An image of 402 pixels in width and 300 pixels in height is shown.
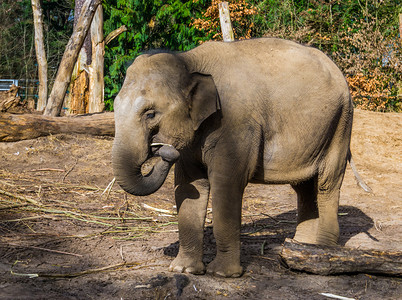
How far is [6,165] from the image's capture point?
8406 millimetres

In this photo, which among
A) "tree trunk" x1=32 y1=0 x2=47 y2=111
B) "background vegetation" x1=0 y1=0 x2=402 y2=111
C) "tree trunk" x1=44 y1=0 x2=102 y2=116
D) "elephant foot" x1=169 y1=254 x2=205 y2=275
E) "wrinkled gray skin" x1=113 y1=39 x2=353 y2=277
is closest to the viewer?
"wrinkled gray skin" x1=113 y1=39 x2=353 y2=277

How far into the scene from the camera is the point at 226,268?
167 inches

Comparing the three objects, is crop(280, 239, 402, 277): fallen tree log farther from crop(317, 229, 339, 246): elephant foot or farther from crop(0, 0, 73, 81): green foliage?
crop(0, 0, 73, 81): green foliage

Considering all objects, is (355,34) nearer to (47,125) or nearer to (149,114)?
(47,125)

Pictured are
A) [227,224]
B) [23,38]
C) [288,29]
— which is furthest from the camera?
[23,38]

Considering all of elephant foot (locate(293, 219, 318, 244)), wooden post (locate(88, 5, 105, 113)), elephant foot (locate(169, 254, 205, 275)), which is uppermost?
wooden post (locate(88, 5, 105, 113))

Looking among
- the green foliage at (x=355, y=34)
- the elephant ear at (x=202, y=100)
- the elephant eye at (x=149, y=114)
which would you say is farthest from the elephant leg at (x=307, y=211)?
the green foliage at (x=355, y=34)

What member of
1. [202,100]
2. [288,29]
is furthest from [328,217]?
[288,29]

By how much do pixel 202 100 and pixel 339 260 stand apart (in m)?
1.70

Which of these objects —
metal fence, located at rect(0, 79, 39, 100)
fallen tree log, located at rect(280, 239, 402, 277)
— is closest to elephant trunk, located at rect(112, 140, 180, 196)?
fallen tree log, located at rect(280, 239, 402, 277)

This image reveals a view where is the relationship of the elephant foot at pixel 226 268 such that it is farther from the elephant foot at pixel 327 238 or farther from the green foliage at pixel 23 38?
the green foliage at pixel 23 38

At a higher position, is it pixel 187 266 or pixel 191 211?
pixel 191 211

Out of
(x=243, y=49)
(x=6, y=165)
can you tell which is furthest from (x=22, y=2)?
(x=243, y=49)

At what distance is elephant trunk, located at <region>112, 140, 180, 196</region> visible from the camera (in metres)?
3.67
